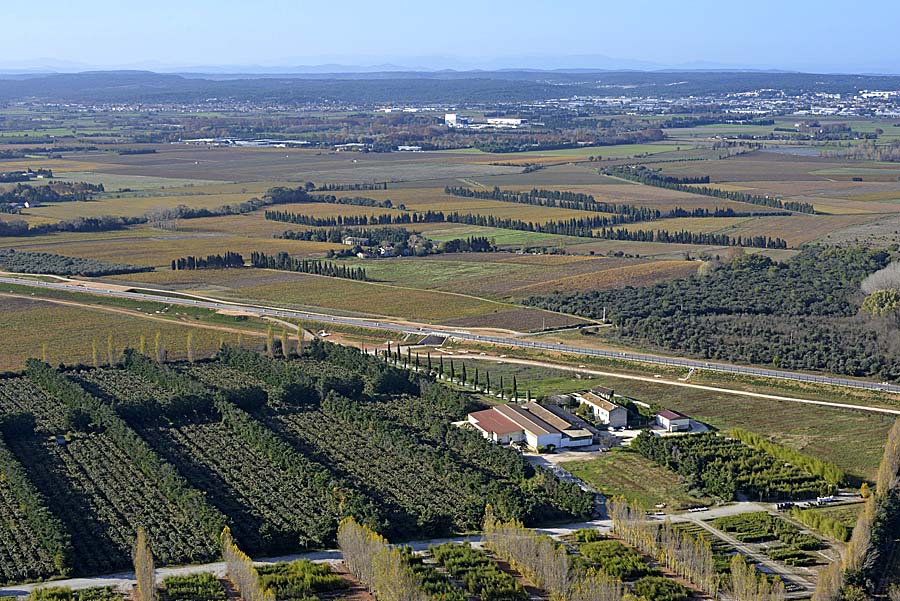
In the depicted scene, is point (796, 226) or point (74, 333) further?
point (796, 226)

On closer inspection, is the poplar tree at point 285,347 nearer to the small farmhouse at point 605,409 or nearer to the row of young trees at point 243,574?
the small farmhouse at point 605,409

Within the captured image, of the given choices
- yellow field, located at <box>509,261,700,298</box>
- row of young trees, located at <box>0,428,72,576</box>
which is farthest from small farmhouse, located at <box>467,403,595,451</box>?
yellow field, located at <box>509,261,700,298</box>

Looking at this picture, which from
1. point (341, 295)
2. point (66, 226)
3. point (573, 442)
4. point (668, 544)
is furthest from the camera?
point (66, 226)

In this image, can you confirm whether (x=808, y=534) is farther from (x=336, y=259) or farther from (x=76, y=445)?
(x=336, y=259)

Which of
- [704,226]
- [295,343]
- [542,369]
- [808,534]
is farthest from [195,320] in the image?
[704,226]

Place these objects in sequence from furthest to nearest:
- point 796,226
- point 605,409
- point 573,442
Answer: point 796,226
point 605,409
point 573,442

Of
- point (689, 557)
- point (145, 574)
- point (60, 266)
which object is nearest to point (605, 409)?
point (689, 557)

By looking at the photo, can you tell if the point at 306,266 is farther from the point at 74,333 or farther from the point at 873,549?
the point at 873,549
